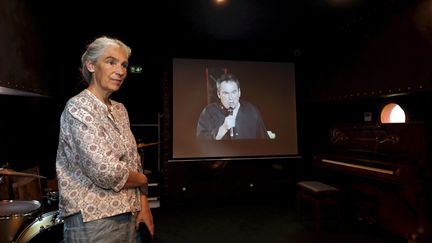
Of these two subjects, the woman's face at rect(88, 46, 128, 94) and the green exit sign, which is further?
the green exit sign

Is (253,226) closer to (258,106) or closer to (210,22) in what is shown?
(258,106)

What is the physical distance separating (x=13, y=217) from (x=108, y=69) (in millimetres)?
1196

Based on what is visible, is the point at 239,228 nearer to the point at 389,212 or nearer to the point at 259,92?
the point at 389,212

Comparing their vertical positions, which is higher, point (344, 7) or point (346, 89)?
point (344, 7)

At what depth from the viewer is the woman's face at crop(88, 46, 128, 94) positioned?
1.02 metres

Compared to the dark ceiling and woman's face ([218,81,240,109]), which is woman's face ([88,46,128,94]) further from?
woman's face ([218,81,240,109])

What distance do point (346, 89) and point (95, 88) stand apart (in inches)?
124

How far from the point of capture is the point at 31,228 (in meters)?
1.67

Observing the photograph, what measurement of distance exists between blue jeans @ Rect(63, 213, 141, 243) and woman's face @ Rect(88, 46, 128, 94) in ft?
1.52

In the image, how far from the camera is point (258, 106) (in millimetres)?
4512

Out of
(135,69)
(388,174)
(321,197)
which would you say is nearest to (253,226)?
(321,197)

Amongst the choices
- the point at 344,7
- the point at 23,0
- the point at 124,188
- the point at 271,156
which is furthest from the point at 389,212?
→ the point at 23,0

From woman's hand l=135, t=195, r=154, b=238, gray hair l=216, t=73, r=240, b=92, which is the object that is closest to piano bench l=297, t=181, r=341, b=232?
gray hair l=216, t=73, r=240, b=92

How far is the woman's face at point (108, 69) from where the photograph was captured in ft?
3.35
